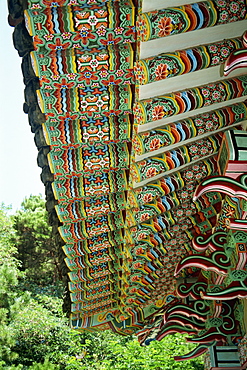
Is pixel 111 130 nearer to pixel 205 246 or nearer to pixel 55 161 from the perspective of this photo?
pixel 55 161

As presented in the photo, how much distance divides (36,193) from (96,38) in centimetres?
2201

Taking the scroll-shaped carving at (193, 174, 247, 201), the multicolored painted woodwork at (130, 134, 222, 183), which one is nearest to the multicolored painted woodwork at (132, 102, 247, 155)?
the multicolored painted woodwork at (130, 134, 222, 183)

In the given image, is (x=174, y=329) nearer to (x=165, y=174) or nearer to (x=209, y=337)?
(x=209, y=337)

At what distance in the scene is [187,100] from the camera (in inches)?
135

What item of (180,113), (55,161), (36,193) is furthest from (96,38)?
(36,193)

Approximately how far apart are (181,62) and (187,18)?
33cm

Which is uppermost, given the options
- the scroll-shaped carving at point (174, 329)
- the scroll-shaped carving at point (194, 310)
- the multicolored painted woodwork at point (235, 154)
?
the multicolored painted woodwork at point (235, 154)

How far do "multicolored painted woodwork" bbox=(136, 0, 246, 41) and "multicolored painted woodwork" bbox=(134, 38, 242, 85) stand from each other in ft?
0.72

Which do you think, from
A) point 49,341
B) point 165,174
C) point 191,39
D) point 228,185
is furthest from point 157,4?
point 49,341

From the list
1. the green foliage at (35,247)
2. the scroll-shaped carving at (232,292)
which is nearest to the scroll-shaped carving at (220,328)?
the scroll-shaped carving at (232,292)

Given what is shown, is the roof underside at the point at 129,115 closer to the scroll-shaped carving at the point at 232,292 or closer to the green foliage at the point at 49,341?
the scroll-shaped carving at the point at 232,292

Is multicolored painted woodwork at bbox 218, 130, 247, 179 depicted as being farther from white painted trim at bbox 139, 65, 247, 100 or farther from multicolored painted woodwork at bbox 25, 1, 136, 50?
multicolored painted woodwork at bbox 25, 1, 136, 50

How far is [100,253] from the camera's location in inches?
223

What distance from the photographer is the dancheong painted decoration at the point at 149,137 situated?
2.96 metres
